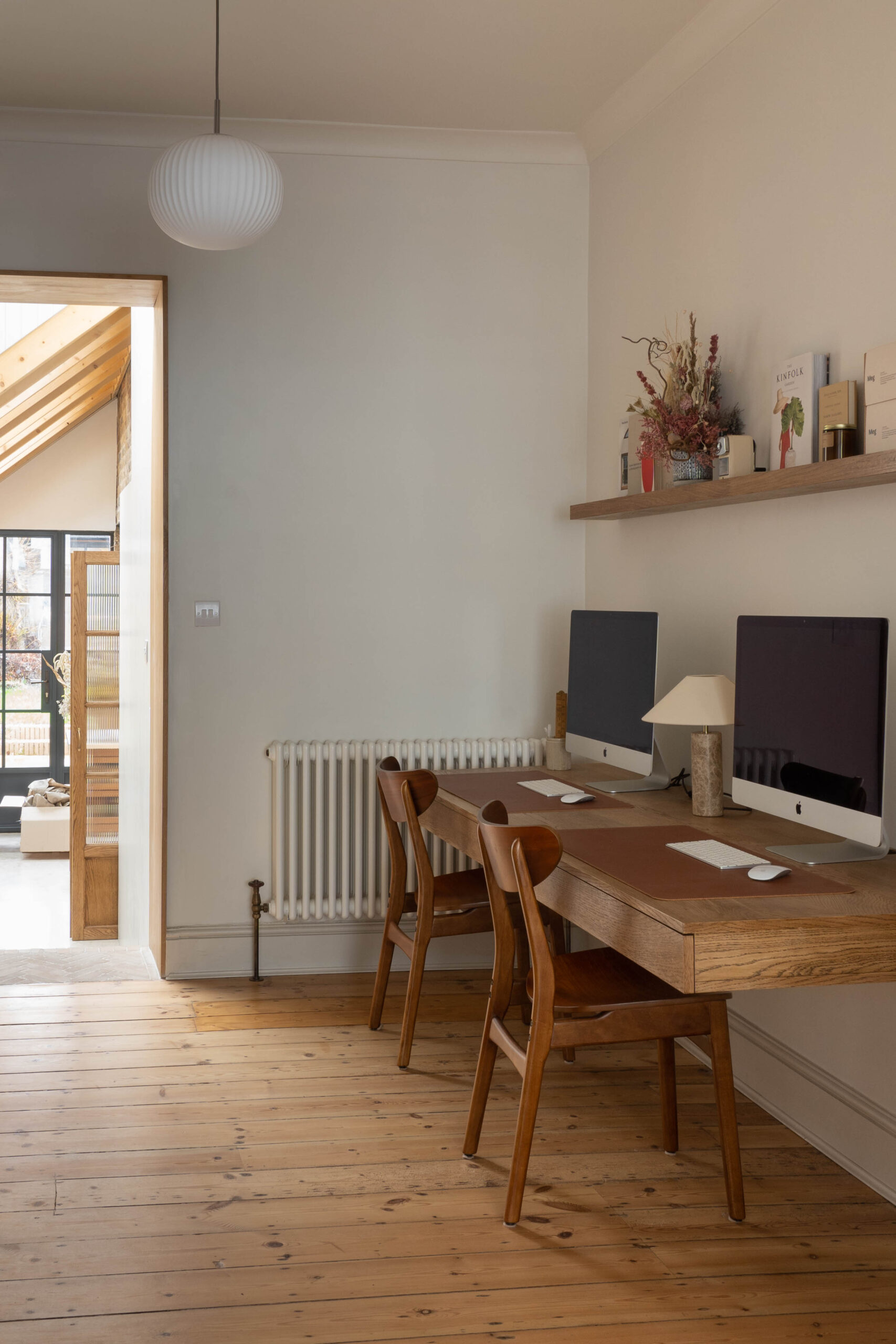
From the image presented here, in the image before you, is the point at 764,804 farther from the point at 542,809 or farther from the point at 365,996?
the point at 365,996

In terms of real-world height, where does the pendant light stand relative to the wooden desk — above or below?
above

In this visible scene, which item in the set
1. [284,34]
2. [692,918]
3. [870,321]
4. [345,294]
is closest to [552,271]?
[345,294]

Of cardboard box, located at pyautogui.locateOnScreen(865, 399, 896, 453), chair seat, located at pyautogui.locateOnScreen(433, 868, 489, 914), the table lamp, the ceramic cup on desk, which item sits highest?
cardboard box, located at pyautogui.locateOnScreen(865, 399, 896, 453)

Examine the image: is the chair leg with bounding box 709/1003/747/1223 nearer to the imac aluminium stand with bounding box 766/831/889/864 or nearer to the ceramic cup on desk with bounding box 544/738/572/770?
the imac aluminium stand with bounding box 766/831/889/864

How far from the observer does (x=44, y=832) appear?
27.3 ft

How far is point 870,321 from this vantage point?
254 centimetres

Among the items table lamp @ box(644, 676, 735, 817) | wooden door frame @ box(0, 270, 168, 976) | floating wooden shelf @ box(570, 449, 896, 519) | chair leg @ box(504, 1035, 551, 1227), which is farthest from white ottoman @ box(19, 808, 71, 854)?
chair leg @ box(504, 1035, 551, 1227)

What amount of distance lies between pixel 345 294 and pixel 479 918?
7.20 ft

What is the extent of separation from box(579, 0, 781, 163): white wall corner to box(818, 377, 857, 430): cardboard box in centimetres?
111

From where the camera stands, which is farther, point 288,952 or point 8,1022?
point 288,952

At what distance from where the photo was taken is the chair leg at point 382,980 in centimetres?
339

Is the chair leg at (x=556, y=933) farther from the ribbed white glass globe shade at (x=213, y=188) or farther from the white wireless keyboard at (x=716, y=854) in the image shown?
the ribbed white glass globe shade at (x=213, y=188)

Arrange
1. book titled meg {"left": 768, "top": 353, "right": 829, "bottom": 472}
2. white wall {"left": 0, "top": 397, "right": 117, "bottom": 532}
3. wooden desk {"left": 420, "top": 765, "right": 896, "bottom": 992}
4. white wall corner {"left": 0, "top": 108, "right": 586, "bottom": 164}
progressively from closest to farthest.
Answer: wooden desk {"left": 420, "top": 765, "right": 896, "bottom": 992} < book titled meg {"left": 768, "top": 353, "right": 829, "bottom": 472} < white wall corner {"left": 0, "top": 108, "right": 586, "bottom": 164} < white wall {"left": 0, "top": 397, "right": 117, "bottom": 532}

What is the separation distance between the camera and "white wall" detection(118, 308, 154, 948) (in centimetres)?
482
